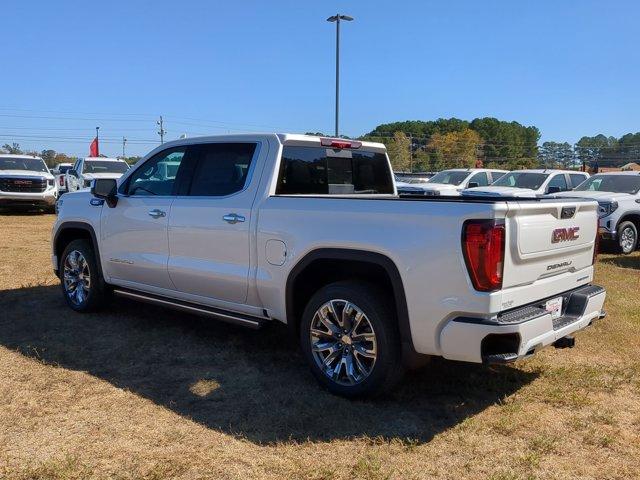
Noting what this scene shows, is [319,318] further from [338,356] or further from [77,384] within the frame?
[77,384]

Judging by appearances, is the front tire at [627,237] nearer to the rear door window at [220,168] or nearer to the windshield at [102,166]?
the rear door window at [220,168]

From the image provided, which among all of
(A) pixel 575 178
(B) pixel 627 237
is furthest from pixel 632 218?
(A) pixel 575 178

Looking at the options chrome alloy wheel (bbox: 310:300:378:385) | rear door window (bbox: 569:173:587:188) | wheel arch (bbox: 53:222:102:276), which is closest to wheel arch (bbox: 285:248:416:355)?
chrome alloy wheel (bbox: 310:300:378:385)

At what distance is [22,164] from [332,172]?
16.7 metres

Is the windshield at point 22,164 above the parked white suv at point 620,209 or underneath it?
above

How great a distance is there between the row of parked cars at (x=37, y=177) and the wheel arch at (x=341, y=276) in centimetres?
1320

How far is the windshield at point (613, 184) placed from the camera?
12.0m

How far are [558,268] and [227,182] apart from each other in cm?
264

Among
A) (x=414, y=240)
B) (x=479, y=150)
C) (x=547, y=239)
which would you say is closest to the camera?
(x=414, y=240)

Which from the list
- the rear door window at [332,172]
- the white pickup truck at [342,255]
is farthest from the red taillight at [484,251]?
the rear door window at [332,172]

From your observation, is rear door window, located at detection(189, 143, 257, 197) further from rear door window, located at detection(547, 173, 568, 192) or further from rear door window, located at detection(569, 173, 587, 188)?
rear door window, located at detection(569, 173, 587, 188)

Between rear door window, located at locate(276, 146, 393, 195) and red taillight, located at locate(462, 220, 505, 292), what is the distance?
1786mm

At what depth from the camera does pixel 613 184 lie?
40.4ft

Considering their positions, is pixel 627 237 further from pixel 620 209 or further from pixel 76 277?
pixel 76 277
